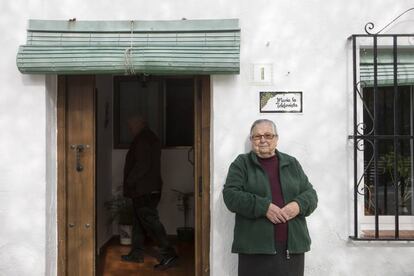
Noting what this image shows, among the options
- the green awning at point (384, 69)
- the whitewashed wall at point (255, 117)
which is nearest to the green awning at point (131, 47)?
the whitewashed wall at point (255, 117)

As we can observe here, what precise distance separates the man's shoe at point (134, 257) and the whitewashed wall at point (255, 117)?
5.40ft

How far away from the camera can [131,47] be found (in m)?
3.86

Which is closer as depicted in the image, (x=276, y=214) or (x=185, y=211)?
(x=276, y=214)

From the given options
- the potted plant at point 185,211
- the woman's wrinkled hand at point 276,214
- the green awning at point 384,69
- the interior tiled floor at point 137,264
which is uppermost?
the green awning at point 384,69

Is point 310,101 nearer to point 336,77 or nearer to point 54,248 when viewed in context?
point 336,77

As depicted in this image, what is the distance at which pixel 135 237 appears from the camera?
5.67 metres

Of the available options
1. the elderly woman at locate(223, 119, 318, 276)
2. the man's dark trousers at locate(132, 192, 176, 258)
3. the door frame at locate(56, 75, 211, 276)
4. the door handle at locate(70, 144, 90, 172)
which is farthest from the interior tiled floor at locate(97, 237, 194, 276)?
the elderly woman at locate(223, 119, 318, 276)

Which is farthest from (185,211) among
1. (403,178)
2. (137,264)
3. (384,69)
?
(384,69)

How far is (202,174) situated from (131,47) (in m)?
1.15

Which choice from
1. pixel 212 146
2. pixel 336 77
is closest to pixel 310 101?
pixel 336 77

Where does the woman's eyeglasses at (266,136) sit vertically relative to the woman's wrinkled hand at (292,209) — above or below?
above

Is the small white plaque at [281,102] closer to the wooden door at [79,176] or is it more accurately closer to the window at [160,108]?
the wooden door at [79,176]

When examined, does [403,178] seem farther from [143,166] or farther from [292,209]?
[143,166]

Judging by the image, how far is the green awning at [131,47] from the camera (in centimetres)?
379
